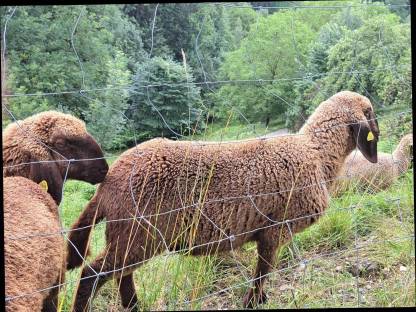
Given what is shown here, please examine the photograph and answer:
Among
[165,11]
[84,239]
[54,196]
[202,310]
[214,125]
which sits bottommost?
[202,310]

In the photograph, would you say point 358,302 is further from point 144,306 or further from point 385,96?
point 385,96

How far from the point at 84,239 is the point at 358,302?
182cm

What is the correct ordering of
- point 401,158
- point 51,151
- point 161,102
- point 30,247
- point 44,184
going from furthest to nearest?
1. point 401,158
2. point 161,102
3. point 51,151
4. point 44,184
5. point 30,247

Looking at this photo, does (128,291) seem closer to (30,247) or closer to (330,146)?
(30,247)

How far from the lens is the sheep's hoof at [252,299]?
12.0 ft

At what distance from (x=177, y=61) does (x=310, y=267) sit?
192 cm

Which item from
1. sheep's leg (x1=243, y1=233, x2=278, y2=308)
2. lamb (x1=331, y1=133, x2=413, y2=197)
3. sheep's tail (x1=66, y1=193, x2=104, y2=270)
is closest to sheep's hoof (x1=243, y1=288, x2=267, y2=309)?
sheep's leg (x1=243, y1=233, x2=278, y2=308)

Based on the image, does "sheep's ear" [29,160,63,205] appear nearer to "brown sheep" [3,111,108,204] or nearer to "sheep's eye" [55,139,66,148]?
"brown sheep" [3,111,108,204]

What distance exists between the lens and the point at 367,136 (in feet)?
13.4

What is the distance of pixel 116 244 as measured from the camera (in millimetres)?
3391

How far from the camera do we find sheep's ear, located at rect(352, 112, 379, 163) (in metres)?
4.06

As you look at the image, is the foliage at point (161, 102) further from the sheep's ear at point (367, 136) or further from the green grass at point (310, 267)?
the sheep's ear at point (367, 136)

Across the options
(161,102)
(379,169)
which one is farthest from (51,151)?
(379,169)

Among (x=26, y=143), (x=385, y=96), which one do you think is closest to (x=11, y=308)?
(x=26, y=143)
